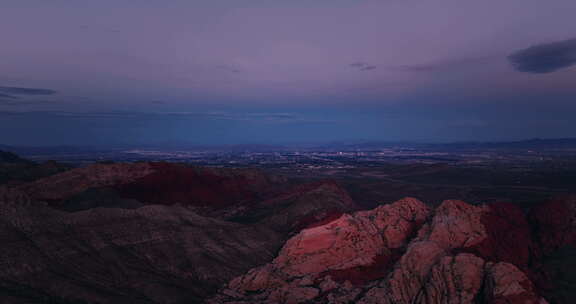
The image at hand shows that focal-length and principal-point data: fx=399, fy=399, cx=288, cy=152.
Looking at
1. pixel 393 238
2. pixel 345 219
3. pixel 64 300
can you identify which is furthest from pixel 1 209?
pixel 393 238

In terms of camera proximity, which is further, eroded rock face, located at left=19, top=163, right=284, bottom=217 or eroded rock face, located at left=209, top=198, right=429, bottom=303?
eroded rock face, located at left=19, top=163, right=284, bottom=217

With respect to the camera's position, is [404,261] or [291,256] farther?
→ [291,256]

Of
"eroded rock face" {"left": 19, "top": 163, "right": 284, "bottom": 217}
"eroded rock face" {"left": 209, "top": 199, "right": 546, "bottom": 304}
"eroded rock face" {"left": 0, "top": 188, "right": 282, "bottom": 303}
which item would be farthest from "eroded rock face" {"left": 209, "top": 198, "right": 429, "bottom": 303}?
"eroded rock face" {"left": 19, "top": 163, "right": 284, "bottom": 217}

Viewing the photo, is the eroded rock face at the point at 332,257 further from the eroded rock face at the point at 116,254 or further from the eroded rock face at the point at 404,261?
the eroded rock face at the point at 116,254

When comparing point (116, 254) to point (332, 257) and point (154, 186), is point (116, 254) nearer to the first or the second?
point (332, 257)

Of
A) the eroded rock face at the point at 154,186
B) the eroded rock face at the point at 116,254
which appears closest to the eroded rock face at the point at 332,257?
the eroded rock face at the point at 116,254

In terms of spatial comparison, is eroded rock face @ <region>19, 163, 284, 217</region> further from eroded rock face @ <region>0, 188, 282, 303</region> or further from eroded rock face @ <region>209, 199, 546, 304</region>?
eroded rock face @ <region>209, 199, 546, 304</region>

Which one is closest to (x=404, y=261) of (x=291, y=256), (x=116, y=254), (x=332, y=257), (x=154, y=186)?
(x=332, y=257)
